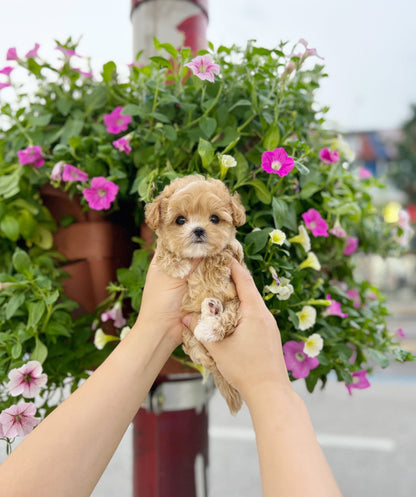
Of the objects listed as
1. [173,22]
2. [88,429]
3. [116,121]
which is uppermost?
[173,22]

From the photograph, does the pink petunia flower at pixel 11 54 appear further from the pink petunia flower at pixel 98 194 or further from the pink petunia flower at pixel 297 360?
the pink petunia flower at pixel 297 360

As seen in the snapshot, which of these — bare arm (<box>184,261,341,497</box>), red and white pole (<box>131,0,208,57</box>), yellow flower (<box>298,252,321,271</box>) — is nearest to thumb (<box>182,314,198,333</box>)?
bare arm (<box>184,261,341,497</box>)

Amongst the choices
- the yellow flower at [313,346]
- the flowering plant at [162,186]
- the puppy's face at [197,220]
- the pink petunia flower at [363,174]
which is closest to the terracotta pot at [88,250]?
the flowering plant at [162,186]

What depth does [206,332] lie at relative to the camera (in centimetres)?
47

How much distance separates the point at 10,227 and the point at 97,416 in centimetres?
37

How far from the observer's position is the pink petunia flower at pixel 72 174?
0.67m

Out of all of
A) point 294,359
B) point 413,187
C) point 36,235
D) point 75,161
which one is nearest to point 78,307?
point 36,235

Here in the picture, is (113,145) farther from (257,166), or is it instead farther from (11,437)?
(11,437)

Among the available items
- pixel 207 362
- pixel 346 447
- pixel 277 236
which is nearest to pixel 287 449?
pixel 207 362

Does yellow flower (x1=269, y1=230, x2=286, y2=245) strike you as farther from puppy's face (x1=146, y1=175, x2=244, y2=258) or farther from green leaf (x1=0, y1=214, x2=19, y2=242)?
green leaf (x1=0, y1=214, x2=19, y2=242)

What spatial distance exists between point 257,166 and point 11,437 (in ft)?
1.74

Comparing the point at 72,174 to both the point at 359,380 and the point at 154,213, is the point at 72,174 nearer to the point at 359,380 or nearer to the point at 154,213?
the point at 154,213

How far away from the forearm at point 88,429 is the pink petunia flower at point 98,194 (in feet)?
0.73

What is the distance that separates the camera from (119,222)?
76cm
